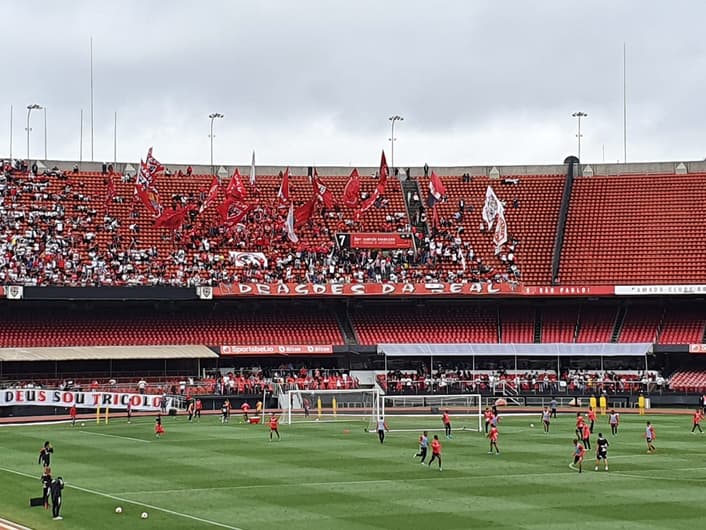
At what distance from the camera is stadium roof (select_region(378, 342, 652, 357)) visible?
241 ft

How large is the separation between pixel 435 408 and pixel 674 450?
19.3m

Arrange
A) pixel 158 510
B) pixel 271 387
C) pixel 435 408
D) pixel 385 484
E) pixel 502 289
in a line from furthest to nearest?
pixel 502 289 < pixel 271 387 < pixel 435 408 < pixel 385 484 < pixel 158 510

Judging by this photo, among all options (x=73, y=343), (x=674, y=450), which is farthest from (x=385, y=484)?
(x=73, y=343)

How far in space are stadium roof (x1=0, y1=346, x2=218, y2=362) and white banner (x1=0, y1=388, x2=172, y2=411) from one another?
312 centimetres

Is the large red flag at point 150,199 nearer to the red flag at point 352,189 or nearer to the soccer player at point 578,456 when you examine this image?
the red flag at point 352,189

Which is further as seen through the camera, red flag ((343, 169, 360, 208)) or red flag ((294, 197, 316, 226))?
red flag ((343, 169, 360, 208))

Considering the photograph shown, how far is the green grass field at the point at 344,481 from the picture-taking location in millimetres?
31156

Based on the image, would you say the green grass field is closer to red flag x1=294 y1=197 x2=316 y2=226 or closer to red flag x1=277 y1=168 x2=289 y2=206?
red flag x1=294 y1=197 x2=316 y2=226

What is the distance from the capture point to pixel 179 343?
72750 mm

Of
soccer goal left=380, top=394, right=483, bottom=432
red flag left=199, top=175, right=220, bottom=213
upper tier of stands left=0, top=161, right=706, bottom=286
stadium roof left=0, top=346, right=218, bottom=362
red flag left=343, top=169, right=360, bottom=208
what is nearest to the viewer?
soccer goal left=380, top=394, right=483, bottom=432

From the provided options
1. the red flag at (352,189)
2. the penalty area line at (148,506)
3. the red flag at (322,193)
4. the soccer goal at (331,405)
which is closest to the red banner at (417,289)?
the red flag at (322,193)

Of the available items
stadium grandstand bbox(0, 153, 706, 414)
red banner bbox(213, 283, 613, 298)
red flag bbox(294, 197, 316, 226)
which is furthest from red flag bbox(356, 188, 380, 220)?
red banner bbox(213, 283, 613, 298)

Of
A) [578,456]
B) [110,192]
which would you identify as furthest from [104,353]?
[578,456]

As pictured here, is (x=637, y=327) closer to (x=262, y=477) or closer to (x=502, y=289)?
(x=502, y=289)
